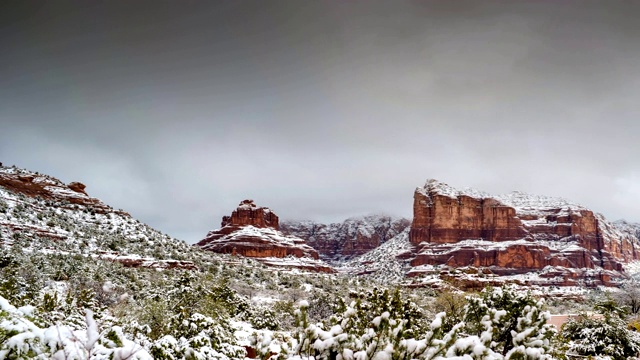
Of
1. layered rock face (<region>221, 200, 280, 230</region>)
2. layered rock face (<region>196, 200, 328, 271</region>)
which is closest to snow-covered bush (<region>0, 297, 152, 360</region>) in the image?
layered rock face (<region>196, 200, 328, 271</region>)

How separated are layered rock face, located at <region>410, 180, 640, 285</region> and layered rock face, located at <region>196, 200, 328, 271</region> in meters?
39.4

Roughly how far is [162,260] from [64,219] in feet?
47.9

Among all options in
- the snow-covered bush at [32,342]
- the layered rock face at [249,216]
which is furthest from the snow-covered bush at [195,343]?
the layered rock face at [249,216]

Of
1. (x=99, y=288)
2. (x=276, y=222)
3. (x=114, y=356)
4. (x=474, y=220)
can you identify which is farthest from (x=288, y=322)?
(x=474, y=220)

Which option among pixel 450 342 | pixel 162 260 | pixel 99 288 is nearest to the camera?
pixel 450 342

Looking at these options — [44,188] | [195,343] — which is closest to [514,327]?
[195,343]

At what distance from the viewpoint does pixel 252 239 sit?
115 m

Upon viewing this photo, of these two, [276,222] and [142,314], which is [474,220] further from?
[142,314]

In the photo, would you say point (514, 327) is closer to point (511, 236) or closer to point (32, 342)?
point (32, 342)

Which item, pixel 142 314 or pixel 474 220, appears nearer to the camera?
pixel 142 314

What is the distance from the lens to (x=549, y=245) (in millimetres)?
139750

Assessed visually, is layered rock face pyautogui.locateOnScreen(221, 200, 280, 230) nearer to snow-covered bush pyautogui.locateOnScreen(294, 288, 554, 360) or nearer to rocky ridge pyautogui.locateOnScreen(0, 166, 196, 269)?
rocky ridge pyautogui.locateOnScreen(0, 166, 196, 269)

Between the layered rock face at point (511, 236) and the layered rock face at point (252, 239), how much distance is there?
129 feet

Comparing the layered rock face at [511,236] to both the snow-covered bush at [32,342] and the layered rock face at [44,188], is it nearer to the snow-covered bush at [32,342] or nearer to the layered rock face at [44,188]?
the layered rock face at [44,188]
